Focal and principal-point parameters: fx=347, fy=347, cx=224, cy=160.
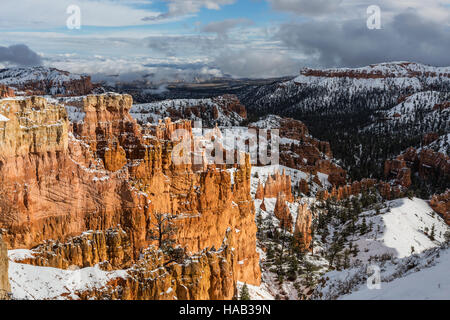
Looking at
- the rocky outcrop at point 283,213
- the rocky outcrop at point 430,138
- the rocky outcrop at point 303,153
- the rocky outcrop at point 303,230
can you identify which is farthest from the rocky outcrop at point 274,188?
the rocky outcrop at point 430,138

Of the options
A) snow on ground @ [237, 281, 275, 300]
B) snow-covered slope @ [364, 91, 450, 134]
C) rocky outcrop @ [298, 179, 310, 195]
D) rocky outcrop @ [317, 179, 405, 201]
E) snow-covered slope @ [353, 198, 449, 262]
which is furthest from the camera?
snow-covered slope @ [364, 91, 450, 134]

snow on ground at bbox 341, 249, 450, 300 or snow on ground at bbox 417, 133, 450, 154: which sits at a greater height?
snow on ground at bbox 341, 249, 450, 300

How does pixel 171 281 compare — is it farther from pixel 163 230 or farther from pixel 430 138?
pixel 430 138

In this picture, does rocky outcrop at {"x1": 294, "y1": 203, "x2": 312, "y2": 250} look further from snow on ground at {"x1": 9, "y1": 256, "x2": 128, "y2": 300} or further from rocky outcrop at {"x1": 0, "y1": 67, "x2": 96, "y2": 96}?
rocky outcrop at {"x1": 0, "y1": 67, "x2": 96, "y2": 96}

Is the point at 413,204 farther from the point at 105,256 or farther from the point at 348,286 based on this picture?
the point at 105,256

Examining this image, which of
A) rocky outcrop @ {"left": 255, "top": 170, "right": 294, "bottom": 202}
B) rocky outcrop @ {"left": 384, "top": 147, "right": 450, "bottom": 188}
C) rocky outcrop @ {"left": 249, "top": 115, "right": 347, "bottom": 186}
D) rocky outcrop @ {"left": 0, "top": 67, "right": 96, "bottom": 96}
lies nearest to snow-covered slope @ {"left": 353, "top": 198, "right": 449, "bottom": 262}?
rocky outcrop @ {"left": 255, "top": 170, "right": 294, "bottom": 202}
